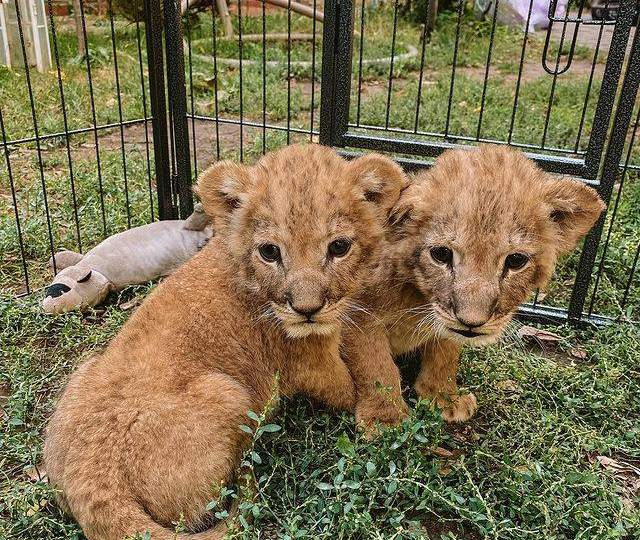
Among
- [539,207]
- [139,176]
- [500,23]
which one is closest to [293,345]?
[539,207]

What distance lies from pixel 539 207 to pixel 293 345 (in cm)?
147

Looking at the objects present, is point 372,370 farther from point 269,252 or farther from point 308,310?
point 269,252

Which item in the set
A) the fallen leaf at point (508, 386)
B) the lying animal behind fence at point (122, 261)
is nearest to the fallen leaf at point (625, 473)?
the fallen leaf at point (508, 386)

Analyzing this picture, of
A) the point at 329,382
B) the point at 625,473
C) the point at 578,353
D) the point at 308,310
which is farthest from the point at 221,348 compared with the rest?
the point at 578,353

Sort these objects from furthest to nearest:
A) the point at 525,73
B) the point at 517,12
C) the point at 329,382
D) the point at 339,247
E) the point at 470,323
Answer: the point at 517,12 < the point at 525,73 < the point at 329,382 < the point at 339,247 < the point at 470,323

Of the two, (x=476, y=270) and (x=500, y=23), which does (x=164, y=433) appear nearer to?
(x=476, y=270)

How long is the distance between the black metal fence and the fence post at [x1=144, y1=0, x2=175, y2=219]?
12 mm

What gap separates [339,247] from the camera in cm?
346

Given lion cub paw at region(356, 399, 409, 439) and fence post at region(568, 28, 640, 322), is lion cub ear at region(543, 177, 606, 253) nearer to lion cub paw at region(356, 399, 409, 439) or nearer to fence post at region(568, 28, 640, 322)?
fence post at region(568, 28, 640, 322)

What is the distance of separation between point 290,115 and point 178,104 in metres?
2.81

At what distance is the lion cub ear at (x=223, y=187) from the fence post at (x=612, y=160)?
95.0 inches

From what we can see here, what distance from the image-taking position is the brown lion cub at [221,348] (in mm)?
3020

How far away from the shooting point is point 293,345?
3.74 m

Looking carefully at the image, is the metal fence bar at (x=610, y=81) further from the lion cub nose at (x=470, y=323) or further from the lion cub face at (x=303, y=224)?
Answer: the lion cub nose at (x=470, y=323)
